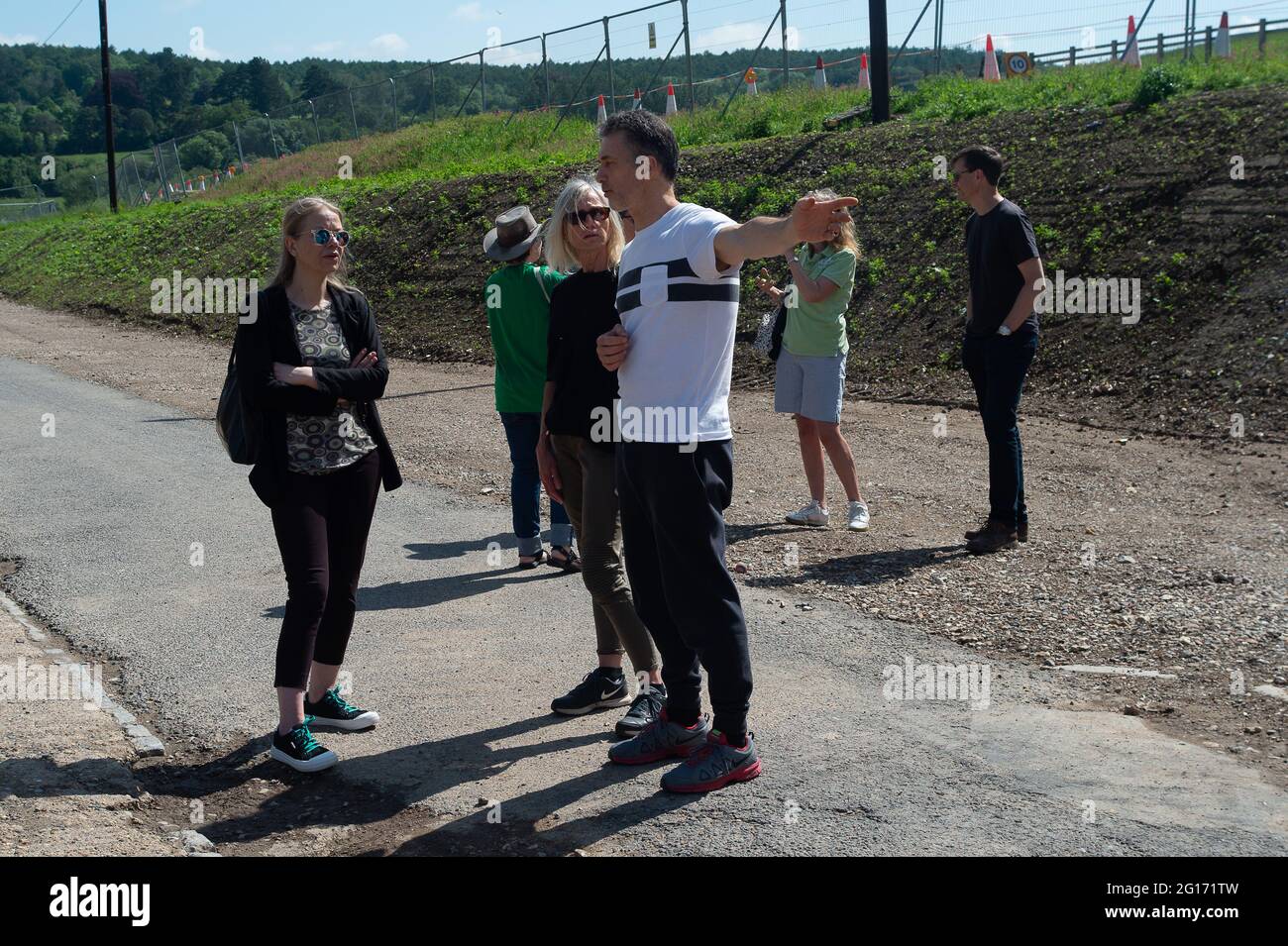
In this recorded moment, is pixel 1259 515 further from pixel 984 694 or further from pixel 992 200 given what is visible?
pixel 984 694

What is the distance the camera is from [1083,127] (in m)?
16.3

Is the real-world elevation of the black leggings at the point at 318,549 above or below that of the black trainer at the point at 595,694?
above

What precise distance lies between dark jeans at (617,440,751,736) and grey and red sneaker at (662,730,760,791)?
0.24ft

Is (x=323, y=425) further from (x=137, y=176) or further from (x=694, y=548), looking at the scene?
(x=137, y=176)

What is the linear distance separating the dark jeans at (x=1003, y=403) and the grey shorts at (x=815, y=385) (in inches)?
34.6

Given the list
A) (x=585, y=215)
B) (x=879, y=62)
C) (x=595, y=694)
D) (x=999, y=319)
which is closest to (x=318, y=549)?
(x=595, y=694)

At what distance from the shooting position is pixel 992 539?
24.5 feet

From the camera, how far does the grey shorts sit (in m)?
8.05

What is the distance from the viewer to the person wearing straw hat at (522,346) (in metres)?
7.11

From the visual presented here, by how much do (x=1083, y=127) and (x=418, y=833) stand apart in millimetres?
14971

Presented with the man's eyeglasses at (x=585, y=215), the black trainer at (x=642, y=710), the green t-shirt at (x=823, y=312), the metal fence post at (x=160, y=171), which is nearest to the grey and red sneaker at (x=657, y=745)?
the black trainer at (x=642, y=710)

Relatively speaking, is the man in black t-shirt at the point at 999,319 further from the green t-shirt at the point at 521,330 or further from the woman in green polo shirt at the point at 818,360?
the green t-shirt at the point at 521,330

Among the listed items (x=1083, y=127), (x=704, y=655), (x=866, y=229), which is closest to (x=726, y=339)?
(x=704, y=655)

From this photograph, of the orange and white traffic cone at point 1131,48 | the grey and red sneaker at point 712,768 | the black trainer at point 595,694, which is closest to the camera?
the grey and red sneaker at point 712,768
